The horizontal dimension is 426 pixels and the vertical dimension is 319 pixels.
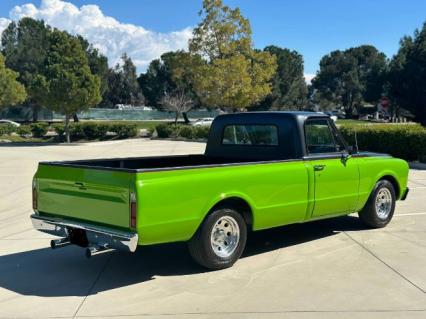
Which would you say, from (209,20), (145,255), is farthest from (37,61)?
(145,255)

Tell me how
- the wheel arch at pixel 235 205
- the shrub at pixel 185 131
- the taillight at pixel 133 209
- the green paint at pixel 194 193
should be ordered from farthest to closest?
the shrub at pixel 185 131, the wheel arch at pixel 235 205, the green paint at pixel 194 193, the taillight at pixel 133 209

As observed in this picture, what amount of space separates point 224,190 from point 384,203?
3.42 m

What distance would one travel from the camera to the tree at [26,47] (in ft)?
228

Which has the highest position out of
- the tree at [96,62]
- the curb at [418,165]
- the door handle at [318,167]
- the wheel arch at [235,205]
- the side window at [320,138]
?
the tree at [96,62]

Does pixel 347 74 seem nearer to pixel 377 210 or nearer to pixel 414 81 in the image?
pixel 414 81

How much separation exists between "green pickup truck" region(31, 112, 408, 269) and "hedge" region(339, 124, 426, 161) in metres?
11.0

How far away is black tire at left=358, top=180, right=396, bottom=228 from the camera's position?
7.98m

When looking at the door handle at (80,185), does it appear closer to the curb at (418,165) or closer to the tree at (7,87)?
the curb at (418,165)

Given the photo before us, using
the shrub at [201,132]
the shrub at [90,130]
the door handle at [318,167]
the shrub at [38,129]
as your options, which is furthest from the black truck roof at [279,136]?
the shrub at [38,129]

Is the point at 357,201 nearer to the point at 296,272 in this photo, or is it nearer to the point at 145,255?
the point at 296,272

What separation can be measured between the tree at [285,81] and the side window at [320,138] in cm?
6260

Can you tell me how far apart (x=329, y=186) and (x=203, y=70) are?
31.5m

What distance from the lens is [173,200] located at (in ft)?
18.0

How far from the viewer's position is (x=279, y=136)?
7.21 m
